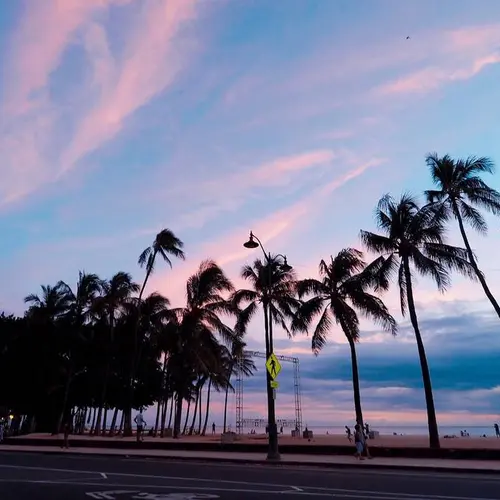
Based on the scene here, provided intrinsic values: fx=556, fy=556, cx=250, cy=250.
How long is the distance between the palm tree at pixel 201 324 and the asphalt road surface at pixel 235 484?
2374 centimetres

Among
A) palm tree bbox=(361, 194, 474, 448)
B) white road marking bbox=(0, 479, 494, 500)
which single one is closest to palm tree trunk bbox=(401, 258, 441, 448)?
palm tree bbox=(361, 194, 474, 448)

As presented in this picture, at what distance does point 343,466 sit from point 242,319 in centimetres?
1524

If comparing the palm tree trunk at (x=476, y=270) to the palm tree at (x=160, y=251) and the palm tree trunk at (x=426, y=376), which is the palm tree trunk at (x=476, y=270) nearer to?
the palm tree trunk at (x=426, y=376)

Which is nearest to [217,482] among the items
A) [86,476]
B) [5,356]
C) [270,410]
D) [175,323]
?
[86,476]

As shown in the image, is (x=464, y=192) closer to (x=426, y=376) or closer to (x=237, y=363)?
(x=426, y=376)

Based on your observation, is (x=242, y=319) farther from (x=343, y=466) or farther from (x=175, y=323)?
(x=343, y=466)

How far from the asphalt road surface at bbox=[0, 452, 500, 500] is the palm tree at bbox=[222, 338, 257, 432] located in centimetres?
2559

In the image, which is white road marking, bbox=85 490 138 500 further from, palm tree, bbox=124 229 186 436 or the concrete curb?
palm tree, bbox=124 229 186 436

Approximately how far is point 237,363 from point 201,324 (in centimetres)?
1467

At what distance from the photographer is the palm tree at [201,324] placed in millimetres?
43000

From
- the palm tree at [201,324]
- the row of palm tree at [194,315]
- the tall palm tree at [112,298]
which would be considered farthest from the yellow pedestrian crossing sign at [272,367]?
the tall palm tree at [112,298]

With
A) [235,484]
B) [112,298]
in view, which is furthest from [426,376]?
[112,298]

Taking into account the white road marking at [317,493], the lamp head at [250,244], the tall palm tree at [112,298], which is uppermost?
the tall palm tree at [112,298]

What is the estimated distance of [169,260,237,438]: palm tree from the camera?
43.0m
